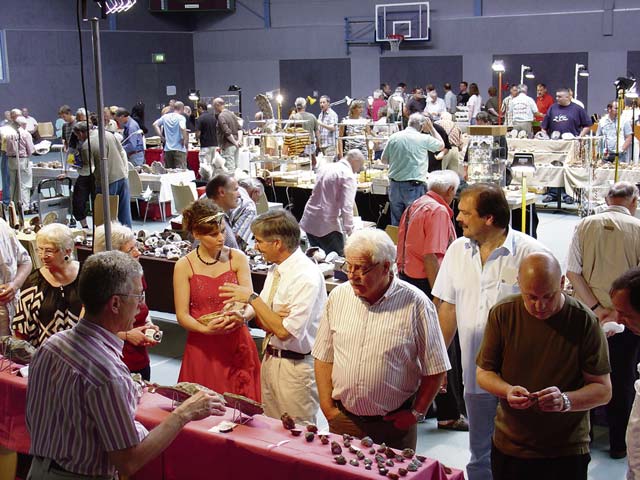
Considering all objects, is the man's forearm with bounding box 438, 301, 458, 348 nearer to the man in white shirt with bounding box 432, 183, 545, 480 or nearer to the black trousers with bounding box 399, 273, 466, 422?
the man in white shirt with bounding box 432, 183, 545, 480

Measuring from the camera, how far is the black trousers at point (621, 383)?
4.42 meters

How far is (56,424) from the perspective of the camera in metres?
2.38

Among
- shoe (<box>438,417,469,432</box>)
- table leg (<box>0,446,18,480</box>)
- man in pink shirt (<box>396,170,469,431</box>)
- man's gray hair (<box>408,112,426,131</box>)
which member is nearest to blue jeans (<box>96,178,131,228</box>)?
man's gray hair (<box>408,112,426,131</box>)

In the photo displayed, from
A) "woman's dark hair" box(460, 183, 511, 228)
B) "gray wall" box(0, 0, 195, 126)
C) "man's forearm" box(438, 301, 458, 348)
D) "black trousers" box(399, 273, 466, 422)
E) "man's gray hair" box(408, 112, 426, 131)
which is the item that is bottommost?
"black trousers" box(399, 273, 466, 422)

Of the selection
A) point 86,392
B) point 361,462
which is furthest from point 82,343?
point 361,462

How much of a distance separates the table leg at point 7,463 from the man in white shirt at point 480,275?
196 cm

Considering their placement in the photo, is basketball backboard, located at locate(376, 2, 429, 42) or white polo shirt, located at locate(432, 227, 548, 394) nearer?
white polo shirt, located at locate(432, 227, 548, 394)

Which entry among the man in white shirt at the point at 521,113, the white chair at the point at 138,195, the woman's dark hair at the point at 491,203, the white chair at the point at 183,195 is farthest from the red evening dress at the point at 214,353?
the man in white shirt at the point at 521,113

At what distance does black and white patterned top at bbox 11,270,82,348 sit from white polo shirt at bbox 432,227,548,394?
1.68 metres

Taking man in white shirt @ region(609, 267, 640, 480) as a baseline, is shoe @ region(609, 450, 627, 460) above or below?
below

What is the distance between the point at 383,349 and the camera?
3180 millimetres

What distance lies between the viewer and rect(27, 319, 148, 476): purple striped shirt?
2342 mm

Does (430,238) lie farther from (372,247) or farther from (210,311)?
(372,247)

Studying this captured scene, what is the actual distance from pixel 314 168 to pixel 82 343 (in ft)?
30.8
